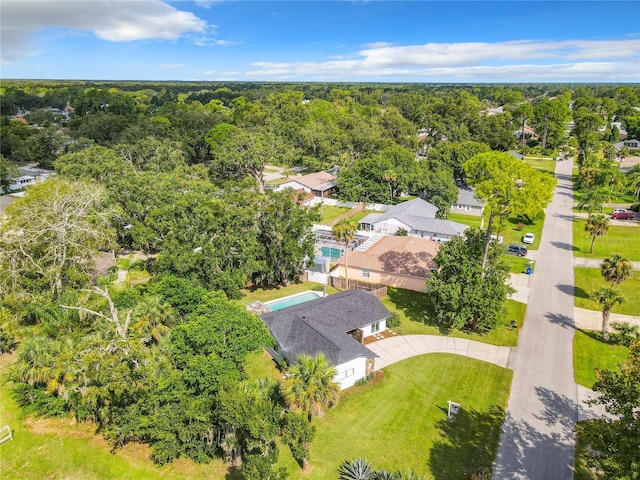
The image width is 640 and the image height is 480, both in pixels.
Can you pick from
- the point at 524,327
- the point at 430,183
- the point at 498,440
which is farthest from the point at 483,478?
the point at 430,183

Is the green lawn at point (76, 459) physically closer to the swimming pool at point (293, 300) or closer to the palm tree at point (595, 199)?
the swimming pool at point (293, 300)

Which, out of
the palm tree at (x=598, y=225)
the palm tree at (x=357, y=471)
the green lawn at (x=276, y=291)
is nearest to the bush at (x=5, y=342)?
the green lawn at (x=276, y=291)

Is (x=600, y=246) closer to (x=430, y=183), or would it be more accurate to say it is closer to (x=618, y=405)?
(x=430, y=183)

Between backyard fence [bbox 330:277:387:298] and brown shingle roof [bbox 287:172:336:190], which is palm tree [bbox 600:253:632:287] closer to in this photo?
backyard fence [bbox 330:277:387:298]

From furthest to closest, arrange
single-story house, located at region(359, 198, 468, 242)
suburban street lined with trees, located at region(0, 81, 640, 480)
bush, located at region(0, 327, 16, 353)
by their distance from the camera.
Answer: single-story house, located at region(359, 198, 468, 242), bush, located at region(0, 327, 16, 353), suburban street lined with trees, located at region(0, 81, 640, 480)

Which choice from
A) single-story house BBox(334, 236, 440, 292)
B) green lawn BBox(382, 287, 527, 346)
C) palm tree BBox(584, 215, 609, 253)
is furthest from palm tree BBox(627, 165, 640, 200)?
green lawn BBox(382, 287, 527, 346)
